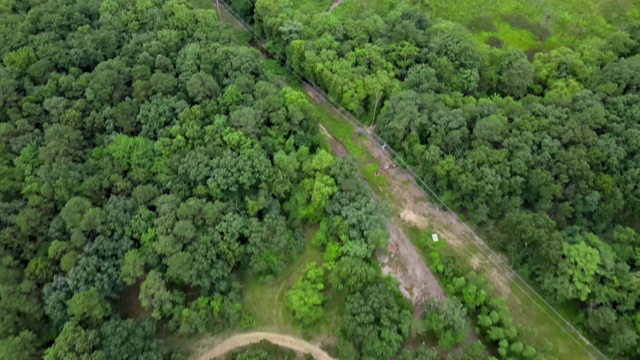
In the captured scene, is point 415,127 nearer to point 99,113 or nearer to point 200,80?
point 200,80

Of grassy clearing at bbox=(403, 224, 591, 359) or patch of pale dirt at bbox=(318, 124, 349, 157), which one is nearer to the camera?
grassy clearing at bbox=(403, 224, 591, 359)

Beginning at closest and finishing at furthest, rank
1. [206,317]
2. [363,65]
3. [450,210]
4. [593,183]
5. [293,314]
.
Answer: [206,317] → [293,314] → [593,183] → [450,210] → [363,65]

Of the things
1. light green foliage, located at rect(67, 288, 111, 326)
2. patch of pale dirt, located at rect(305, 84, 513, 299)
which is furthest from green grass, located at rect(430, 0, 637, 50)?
light green foliage, located at rect(67, 288, 111, 326)

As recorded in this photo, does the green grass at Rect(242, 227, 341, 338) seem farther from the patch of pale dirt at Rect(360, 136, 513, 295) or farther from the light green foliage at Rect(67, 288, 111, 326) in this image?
the light green foliage at Rect(67, 288, 111, 326)

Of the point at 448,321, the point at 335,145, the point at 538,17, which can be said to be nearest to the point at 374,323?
the point at 448,321

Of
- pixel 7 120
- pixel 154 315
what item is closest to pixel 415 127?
pixel 154 315

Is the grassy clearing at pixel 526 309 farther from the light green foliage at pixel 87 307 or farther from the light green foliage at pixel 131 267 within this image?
the light green foliage at pixel 87 307
